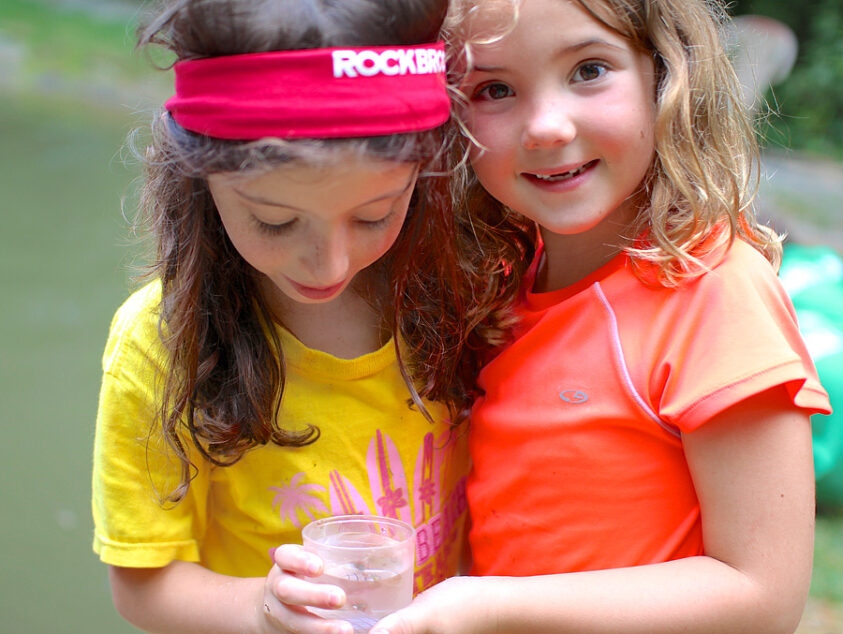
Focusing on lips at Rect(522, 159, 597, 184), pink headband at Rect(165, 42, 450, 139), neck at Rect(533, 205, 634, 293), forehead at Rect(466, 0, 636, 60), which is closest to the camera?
pink headband at Rect(165, 42, 450, 139)

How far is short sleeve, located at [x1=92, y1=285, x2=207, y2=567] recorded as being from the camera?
5.02 ft

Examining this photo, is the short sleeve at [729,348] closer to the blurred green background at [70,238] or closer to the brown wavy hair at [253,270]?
the brown wavy hair at [253,270]

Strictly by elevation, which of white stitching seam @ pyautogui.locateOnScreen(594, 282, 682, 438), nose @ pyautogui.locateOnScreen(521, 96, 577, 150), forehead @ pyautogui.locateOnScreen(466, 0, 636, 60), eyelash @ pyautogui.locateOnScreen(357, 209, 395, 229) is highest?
forehead @ pyautogui.locateOnScreen(466, 0, 636, 60)

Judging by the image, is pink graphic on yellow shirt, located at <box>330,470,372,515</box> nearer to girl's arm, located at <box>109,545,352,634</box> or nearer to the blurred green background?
girl's arm, located at <box>109,545,352,634</box>

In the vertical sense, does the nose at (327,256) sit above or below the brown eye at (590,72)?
below

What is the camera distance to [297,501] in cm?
162

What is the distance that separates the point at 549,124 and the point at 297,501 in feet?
2.41

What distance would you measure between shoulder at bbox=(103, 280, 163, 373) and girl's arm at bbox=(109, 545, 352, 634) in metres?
0.36

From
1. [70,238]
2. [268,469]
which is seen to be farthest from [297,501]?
[70,238]

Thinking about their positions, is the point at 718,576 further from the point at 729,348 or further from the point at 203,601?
the point at 203,601

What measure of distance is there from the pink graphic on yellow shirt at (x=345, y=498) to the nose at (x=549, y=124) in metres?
0.63

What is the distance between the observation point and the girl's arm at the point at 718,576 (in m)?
1.41

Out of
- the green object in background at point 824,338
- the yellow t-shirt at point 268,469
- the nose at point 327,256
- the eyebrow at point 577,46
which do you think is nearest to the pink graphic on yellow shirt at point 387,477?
the yellow t-shirt at point 268,469

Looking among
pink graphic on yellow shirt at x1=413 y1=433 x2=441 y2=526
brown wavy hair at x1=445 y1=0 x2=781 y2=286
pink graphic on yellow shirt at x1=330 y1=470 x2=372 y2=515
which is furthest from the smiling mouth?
pink graphic on yellow shirt at x1=330 y1=470 x2=372 y2=515
